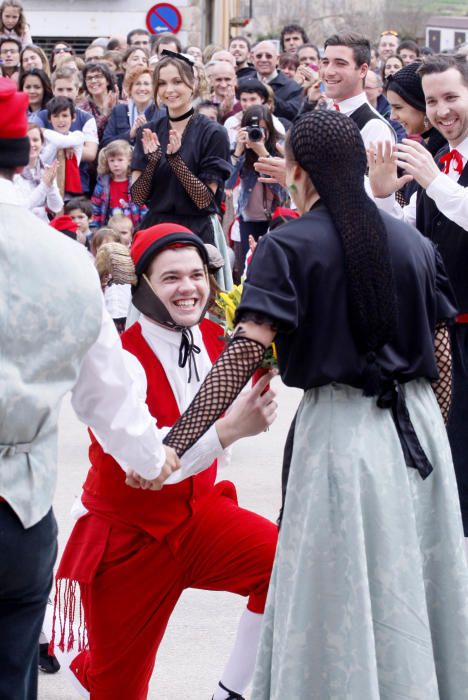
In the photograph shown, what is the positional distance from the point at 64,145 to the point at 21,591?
7608mm

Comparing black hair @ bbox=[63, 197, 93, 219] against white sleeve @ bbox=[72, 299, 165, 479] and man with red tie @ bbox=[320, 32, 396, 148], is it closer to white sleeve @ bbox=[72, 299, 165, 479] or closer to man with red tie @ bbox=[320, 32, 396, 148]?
man with red tie @ bbox=[320, 32, 396, 148]

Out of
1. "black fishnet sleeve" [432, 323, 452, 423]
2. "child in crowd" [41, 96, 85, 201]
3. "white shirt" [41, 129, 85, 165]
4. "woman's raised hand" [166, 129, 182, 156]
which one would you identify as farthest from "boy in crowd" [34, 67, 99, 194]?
"black fishnet sleeve" [432, 323, 452, 423]

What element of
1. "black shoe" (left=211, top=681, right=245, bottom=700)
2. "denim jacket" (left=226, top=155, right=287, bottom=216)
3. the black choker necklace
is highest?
the black choker necklace

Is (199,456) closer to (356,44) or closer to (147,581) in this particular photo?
(147,581)

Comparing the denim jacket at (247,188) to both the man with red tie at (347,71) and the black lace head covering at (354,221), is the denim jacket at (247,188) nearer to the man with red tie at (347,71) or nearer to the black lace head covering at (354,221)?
the man with red tie at (347,71)

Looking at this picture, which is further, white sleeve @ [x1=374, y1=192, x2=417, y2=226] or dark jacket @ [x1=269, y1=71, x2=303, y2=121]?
dark jacket @ [x1=269, y1=71, x2=303, y2=121]

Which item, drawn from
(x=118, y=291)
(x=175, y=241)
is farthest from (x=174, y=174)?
(x=175, y=241)

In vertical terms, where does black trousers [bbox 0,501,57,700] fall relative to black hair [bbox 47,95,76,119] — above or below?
below

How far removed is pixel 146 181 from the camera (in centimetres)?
736

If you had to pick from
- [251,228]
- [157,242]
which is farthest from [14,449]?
[251,228]

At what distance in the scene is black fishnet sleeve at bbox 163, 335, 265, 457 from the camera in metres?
3.01

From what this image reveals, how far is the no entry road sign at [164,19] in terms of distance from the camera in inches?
723

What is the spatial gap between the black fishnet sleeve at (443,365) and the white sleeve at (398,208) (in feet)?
3.98

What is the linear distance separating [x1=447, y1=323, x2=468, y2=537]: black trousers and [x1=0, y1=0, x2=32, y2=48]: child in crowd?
8.49 m
